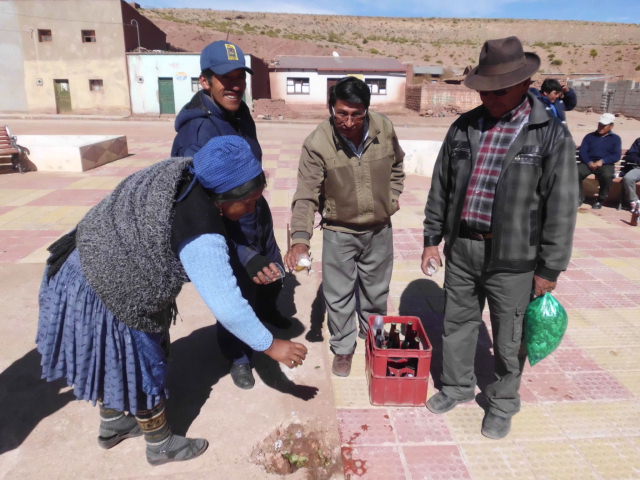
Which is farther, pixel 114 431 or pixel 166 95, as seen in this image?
pixel 166 95

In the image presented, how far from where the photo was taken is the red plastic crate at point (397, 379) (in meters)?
2.68

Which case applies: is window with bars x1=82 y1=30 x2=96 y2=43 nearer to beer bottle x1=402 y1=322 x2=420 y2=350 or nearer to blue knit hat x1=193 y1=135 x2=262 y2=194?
beer bottle x1=402 y1=322 x2=420 y2=350

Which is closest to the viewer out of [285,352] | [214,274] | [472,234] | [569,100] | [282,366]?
[214,274]

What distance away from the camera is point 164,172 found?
1.83 metres

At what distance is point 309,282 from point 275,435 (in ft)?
7.06

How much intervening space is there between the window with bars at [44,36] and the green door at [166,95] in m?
7.24

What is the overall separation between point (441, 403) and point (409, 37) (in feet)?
261

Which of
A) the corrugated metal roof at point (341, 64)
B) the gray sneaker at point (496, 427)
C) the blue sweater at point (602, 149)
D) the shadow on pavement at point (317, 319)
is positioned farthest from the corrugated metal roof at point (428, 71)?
the gray sneaker at point (496, 427)

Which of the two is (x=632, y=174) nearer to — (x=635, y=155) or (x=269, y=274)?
(x=635, y=155)

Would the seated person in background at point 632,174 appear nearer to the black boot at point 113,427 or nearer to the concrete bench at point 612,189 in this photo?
the concrete bench at point 612,189

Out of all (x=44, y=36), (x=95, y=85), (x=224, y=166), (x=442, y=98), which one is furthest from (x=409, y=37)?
(x=224, y=166)

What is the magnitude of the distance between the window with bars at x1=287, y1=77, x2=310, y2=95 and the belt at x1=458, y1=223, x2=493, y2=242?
1224 inches

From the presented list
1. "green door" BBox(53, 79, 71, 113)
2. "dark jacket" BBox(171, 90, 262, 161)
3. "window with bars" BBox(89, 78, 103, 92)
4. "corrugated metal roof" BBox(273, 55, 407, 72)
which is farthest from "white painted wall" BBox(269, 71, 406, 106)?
"dark jacket" BBox(171, 90, 262, 161)

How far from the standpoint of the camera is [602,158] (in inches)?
292
